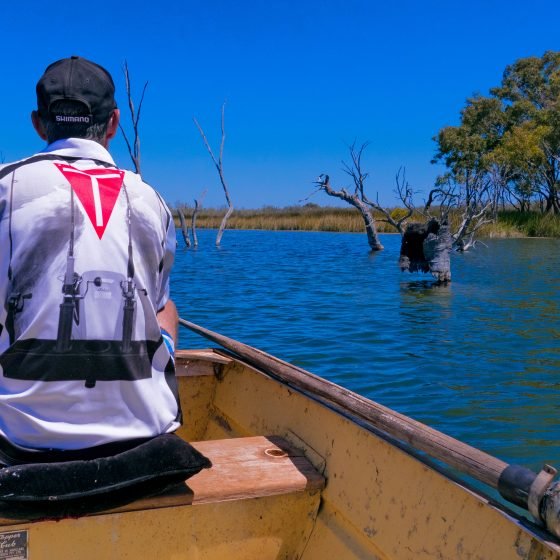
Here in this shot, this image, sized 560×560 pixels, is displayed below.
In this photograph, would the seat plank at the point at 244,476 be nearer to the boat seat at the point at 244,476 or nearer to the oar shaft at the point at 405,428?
the boat seat at the point at 244,476

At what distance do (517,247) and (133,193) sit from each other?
29.3 meters

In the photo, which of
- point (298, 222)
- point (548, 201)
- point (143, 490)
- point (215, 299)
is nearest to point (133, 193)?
point (143, 490)

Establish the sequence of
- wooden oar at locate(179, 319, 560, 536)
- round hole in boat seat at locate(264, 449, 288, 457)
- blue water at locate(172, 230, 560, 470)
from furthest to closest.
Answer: blue water at locate(172, 230, 560, 470)
round hole in boat seat at locate(264, 449, 288, 457)
wooden oar at locate(179, 319, 560, 536)

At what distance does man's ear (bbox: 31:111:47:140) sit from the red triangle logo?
0.26 meters

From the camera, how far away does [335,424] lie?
2.77m

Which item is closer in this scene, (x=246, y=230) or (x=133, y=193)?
(x=133, y=193)

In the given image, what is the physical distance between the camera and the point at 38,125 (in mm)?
2102

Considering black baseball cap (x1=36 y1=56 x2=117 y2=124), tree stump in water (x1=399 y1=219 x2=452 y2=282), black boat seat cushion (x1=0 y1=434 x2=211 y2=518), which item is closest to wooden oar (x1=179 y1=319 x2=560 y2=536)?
black boat seat cushion (x1=0 y1=434 x2=211 y2=518)

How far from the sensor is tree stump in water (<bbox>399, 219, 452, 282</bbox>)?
56.2 feet

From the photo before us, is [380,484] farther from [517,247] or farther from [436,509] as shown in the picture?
[517,247]

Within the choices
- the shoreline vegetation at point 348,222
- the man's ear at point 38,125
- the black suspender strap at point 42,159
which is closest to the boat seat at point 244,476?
the black suspender strap at point 42,159

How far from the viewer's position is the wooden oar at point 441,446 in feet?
5.81

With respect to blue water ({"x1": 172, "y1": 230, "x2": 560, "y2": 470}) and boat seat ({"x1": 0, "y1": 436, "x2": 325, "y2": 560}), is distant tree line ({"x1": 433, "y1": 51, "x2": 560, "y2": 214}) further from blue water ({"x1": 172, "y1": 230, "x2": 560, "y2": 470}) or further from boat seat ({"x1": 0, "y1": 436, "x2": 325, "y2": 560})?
boat seat ({"x1": 0, "y1": 436, "x2": 325, "y2": 560})

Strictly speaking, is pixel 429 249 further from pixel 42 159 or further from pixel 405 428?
pixel 42 159
